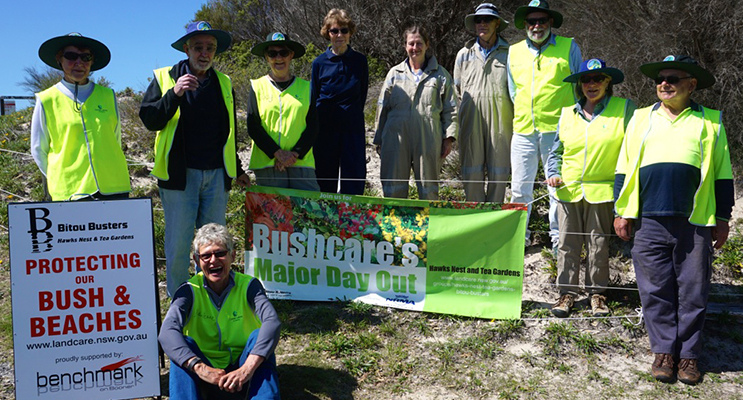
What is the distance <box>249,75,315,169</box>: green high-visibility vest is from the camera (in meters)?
5.69

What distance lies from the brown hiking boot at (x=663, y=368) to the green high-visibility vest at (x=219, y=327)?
9.42ft

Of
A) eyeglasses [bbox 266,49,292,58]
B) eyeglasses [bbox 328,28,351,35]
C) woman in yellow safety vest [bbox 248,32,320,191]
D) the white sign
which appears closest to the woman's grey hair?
woman in yellow safety vest [bbox 248,32,320,191]

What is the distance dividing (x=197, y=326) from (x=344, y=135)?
2.56 metres

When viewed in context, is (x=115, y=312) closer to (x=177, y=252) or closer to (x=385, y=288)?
(x=177, y=252)

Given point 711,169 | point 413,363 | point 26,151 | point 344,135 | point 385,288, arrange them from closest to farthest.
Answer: point 711,169
point 413,363
point 385,288
point 344,135
point 26,151

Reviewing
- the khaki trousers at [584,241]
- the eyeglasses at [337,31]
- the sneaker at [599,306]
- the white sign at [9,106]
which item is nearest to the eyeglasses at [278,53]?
the eyeglasses at [337,31]

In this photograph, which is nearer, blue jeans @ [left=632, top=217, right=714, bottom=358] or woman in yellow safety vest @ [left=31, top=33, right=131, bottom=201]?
blue jeans @ [left=632, top=217, right=714, bottom=358]

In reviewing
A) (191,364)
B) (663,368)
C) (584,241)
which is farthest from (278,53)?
(663,368)

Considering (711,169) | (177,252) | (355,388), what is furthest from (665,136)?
(177,252)

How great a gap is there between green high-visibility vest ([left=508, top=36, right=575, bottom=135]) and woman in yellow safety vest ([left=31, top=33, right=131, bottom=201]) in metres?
3.53

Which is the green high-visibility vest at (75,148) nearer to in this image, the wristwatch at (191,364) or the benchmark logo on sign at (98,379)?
the benchmark logo on sign at (98,379)

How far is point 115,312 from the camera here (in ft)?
14.5

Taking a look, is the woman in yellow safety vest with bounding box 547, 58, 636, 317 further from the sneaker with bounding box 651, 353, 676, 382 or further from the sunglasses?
the sunglasses

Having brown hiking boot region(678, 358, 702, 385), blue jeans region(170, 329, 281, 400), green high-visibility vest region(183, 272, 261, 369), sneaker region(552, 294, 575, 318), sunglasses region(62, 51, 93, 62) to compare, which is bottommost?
brown hiking boot region(678, 358, 702, 385)
